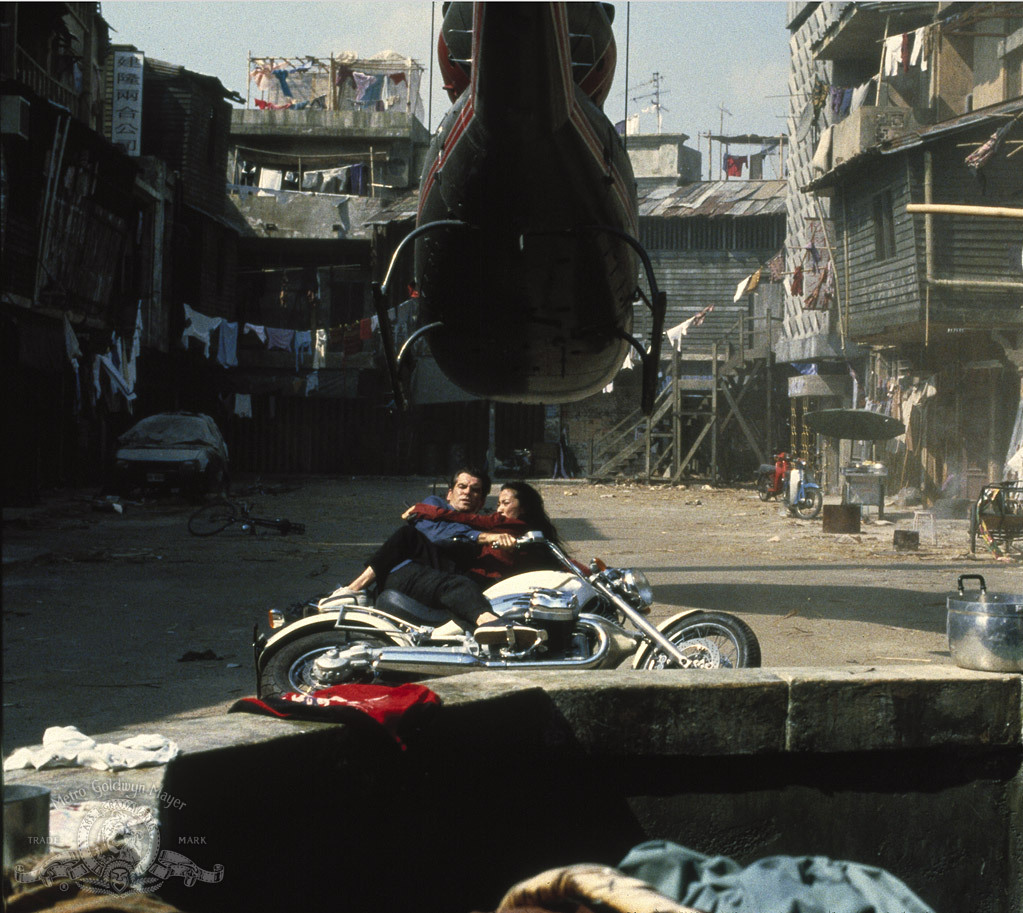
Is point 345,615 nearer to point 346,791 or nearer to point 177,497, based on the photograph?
point 346,791

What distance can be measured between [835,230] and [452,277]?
21.6 meters

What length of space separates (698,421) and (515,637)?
29860mm

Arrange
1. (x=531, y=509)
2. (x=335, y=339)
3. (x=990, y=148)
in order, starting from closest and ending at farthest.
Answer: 1. (x=531, y=509)
2. (x=990, y=148)
3. (x=335, y=339)

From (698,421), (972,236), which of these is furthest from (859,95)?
(698,421)

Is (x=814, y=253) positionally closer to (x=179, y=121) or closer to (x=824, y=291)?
(x=824, y=291)

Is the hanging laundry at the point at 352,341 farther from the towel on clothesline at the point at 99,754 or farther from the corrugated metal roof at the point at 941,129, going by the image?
the towel on clothesline at the point at 99,754

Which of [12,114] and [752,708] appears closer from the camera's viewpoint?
[752,708]

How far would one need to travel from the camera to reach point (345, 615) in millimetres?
5691

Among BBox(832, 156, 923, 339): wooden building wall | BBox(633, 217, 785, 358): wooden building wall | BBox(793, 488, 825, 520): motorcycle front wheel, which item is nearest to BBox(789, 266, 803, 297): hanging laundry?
BBox(832, 156, 923, 339): wooden building wall

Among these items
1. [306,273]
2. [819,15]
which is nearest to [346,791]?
[819,15]

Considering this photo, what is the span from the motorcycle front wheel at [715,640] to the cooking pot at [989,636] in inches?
64.2

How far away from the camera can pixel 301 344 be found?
1339 inches

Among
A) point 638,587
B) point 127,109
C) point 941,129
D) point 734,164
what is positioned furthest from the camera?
point 734,164

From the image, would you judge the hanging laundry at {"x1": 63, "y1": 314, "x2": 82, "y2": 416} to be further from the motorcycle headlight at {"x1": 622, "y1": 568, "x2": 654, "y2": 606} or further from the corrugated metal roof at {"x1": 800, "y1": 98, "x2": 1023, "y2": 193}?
the motorcycle headlight at {"x1": 622, "y1": 568, "x2": 654, "y2": 606}
